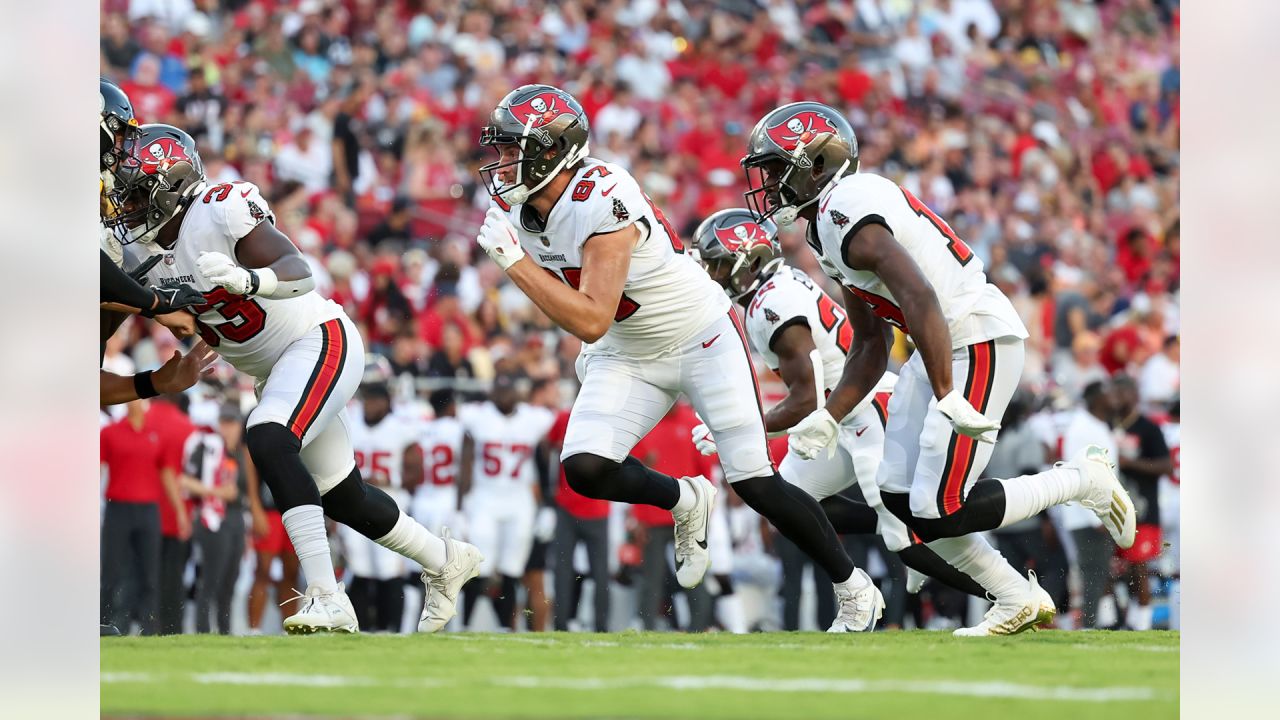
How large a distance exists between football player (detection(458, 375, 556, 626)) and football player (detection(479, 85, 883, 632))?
3156mm

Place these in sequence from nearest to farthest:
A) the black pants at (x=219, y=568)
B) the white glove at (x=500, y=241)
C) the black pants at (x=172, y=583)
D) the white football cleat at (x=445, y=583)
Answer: the white glove at (x=500, y=241), the white football cleat at (x=445, y=583), the black pants at (x=172, y=583), the black pants at (x=219, y=568)

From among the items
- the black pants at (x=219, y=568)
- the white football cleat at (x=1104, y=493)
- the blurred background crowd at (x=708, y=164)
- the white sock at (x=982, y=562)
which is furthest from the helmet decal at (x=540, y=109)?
the black pants at (x=219, y=568)

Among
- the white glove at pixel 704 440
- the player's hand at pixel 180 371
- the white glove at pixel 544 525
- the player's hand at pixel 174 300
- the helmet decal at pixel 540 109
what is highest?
the helmet decal at pixel 540 109

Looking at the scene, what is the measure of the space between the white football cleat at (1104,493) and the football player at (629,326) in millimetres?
929

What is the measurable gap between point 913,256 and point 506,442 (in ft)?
14.1

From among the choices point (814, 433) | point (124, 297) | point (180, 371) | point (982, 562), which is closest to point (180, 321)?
point (124, 297)

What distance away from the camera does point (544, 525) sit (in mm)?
9125

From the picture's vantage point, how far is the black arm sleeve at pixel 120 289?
206 inches

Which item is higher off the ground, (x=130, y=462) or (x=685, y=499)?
(x=130, y=462)

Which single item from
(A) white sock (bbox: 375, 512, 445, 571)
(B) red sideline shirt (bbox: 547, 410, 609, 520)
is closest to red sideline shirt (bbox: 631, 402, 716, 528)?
(B) red sideline shirt (bbox: 547, 410, 609, 520)

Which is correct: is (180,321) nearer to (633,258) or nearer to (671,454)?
(633,258)

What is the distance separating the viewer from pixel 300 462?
217 inches

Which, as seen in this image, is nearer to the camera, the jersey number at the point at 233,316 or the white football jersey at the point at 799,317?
the jersey number at the point at 233,316

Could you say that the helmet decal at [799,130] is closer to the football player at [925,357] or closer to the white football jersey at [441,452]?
the football player at [925,357]
